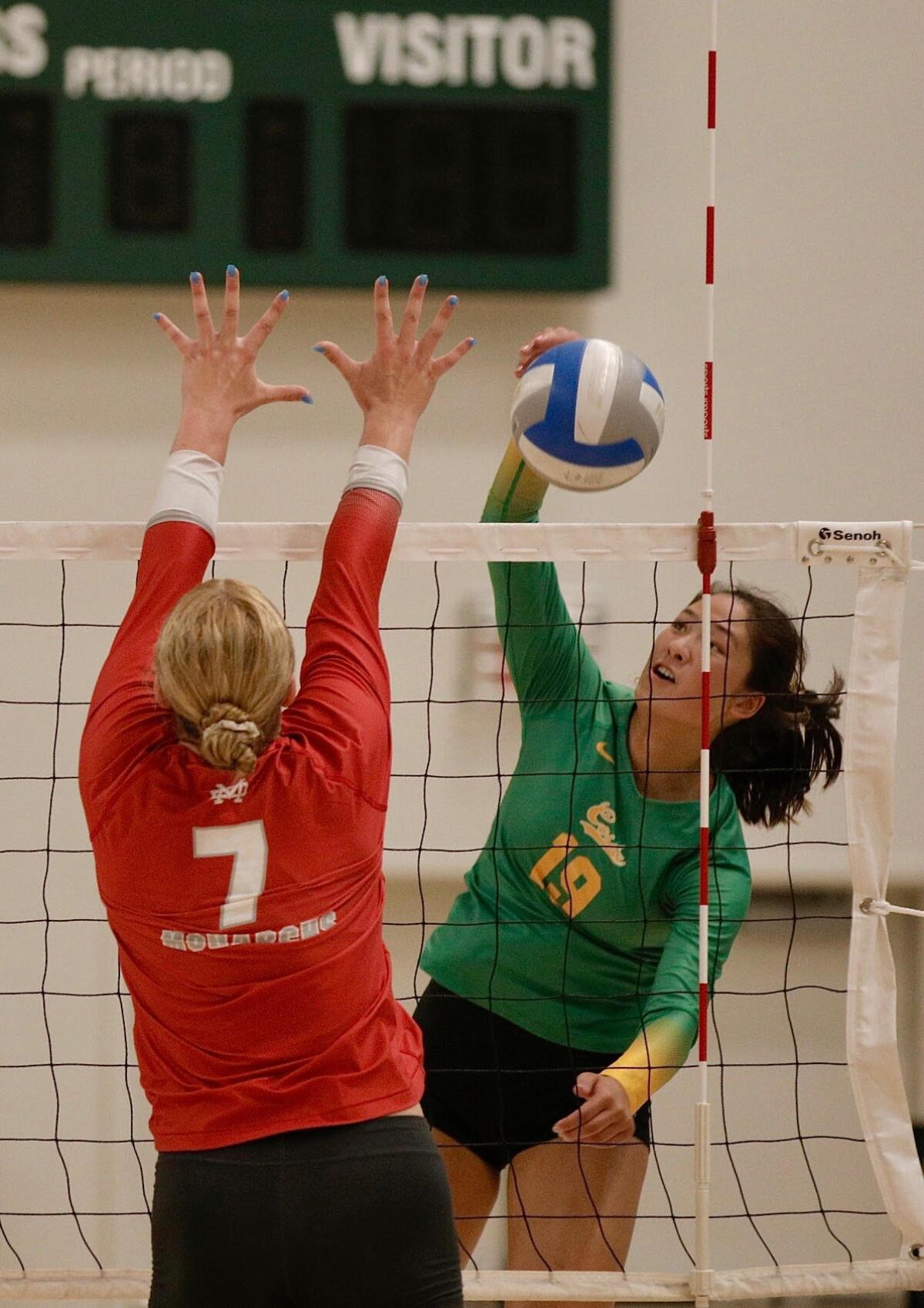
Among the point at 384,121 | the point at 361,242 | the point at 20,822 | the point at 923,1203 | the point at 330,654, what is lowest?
the point at 923,1203

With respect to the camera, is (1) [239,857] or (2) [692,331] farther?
(2) [692,331]

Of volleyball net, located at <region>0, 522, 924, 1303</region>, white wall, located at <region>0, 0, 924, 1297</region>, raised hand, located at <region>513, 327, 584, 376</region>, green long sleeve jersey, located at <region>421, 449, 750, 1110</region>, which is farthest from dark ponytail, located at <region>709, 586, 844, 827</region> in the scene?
white wall, located at <region>0, 0, 924, 1297</region>

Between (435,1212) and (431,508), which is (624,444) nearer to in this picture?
(435,1212)

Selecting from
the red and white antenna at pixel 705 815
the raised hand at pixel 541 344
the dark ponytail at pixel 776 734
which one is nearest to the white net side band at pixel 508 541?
the red and white antenna at pixel 705 815

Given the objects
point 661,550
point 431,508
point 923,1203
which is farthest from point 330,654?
point 431,508

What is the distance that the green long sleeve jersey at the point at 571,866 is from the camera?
2.54 meters

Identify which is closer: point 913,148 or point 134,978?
point 134,978

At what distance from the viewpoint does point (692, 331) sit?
14.7 feet

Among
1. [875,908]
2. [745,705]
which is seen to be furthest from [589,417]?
[875,908]

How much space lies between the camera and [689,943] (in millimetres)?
2453

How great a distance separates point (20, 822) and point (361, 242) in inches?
80.0

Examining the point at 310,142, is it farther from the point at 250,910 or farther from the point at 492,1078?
the point at 250,910

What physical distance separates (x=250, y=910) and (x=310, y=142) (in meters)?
3.12

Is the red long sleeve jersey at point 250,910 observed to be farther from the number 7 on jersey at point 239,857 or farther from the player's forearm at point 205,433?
the player's forearm at point 205,433
